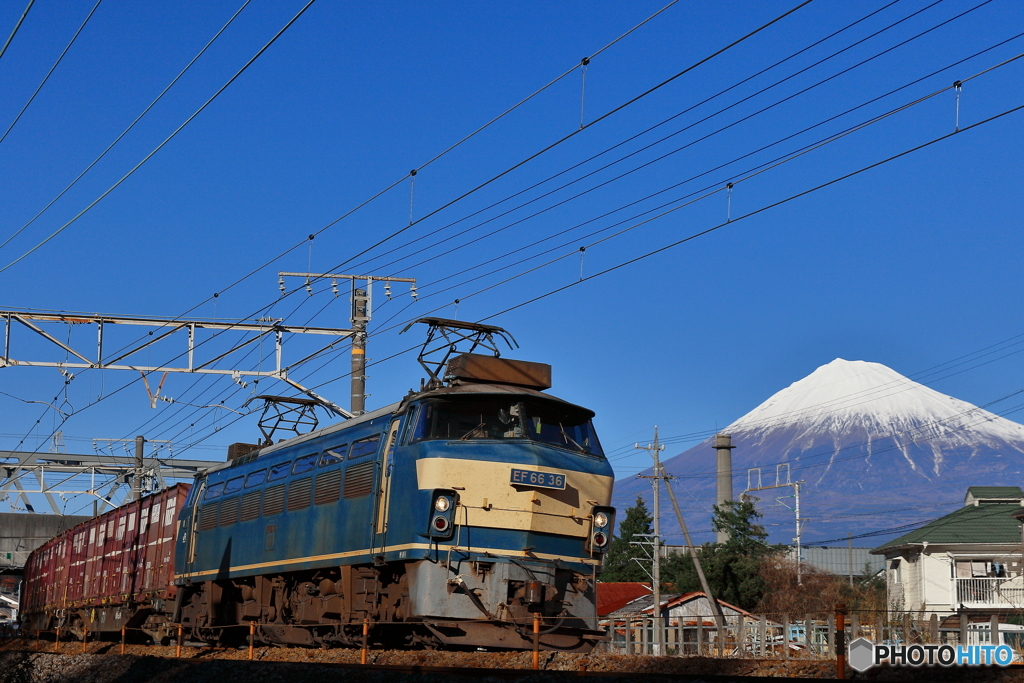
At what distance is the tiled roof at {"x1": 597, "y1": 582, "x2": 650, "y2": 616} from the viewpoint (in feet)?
192

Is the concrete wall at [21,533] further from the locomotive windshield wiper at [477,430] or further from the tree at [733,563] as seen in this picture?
the locomotive windshield wiper at [477,430]

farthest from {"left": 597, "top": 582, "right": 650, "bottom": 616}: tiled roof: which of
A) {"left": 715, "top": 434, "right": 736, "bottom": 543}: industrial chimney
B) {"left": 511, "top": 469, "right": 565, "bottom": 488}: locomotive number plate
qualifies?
{"left": 715, "top": 434, "right": 736, "bottom": 543}: industrial chimney

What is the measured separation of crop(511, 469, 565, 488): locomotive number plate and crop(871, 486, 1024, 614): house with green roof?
35830 mm

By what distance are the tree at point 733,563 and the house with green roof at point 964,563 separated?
1439cm

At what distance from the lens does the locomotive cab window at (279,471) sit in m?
20.0

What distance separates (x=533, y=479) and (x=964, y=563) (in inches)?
1646

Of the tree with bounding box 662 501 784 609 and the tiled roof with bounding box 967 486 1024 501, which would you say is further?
the tree with bounding box 662 501 784 609

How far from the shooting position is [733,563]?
7138 centimetres

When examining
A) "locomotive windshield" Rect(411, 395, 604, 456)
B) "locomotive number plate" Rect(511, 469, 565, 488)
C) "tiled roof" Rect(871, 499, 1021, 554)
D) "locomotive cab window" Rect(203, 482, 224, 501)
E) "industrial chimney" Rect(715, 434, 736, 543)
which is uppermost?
"industrial chimney" Rect(715, 434, 736, 543)

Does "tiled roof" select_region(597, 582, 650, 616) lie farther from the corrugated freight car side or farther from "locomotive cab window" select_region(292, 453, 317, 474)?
"locomotive cab window" select_region(292, 453, 317, 474)

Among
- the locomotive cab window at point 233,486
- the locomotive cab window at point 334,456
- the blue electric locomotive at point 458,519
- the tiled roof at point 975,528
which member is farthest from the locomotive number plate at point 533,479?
the tiled roof at point 975,528

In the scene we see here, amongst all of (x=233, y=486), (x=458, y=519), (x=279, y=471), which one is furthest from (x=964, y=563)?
(x=458, y=519)

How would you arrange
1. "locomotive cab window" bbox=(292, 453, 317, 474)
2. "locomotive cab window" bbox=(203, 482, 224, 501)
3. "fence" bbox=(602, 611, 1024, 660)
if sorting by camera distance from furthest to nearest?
"locomotive cab window" bbox=(203, 482, 224, 501), "fence" bbox=(602, 611, 1024, 660), "locomotive cab window" bbox=(292, 453, 317, 474)

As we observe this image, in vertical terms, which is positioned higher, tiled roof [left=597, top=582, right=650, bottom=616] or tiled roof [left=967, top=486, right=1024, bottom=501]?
tiled roof [left=967, top=486, right=1024, bottom=501]
